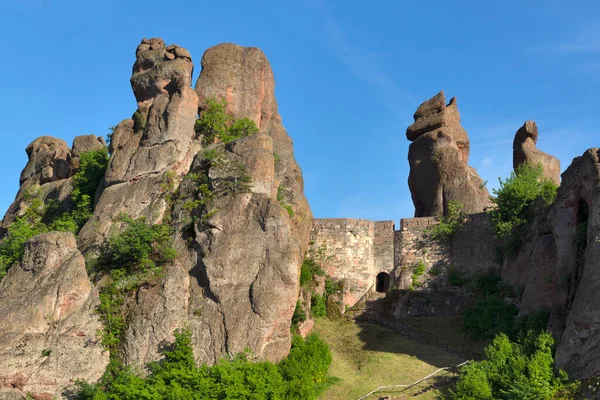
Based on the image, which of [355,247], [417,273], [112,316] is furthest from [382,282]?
[112,316]

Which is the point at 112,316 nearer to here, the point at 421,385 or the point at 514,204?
the point at 421,385

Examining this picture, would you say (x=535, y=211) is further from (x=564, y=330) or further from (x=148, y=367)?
(x=148, y=367)

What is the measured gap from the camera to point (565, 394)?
90.7ft

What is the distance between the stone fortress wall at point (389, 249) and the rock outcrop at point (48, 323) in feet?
46.4

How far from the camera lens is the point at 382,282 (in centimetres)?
4406

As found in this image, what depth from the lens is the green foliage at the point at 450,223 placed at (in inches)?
1662

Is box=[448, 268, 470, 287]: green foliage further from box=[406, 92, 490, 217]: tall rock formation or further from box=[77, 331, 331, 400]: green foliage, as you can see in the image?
box=[77, 331, 331, 400]: green foliage

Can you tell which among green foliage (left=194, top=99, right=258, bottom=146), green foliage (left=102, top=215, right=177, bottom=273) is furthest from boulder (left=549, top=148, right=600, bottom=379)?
green foliage (left=194, top=99, right=258, bottom=146)

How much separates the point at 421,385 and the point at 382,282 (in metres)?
13.4

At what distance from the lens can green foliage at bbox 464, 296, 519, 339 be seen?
114 feet

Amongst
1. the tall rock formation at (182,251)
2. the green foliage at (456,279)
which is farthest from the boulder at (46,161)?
the green foliage at (456,279)

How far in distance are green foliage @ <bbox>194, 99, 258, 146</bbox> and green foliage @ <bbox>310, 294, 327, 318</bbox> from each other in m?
8.47

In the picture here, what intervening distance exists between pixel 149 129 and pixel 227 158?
5174mm

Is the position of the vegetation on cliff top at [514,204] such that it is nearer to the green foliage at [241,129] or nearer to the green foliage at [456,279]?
the green foliage at [456,279]
